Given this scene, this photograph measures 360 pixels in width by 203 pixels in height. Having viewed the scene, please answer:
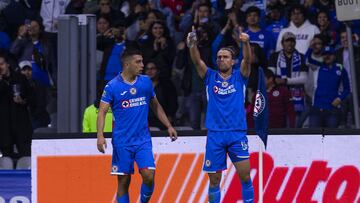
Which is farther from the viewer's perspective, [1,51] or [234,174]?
[1,51]

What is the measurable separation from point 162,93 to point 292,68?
7.29ft

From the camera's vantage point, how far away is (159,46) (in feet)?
63.0

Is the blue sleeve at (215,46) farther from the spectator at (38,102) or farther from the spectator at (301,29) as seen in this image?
the spectator at (38,102)

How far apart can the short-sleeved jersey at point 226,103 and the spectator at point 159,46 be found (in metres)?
4.20

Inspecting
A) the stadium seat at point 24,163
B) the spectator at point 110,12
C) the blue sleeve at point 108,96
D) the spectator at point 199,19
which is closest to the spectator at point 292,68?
the spectator at point 199,19

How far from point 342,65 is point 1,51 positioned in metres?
5.78

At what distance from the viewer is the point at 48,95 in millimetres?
19703

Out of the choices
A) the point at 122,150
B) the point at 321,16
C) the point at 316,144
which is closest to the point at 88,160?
the point at 122,150

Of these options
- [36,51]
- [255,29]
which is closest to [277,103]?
[255,29]

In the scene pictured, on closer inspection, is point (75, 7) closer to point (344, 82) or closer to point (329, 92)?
point (329, 92)

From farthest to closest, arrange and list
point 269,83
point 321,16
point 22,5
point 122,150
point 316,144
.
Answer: point 22,5 → point 321,16 → point 269,83 → point 316,144 → point 122,150

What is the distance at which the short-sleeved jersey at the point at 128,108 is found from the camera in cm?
1422

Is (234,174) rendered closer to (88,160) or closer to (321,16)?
(88,160)

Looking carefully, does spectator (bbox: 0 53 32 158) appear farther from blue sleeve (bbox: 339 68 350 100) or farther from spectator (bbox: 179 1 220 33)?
blue sleeve (bbox: 339 68 350 100)
